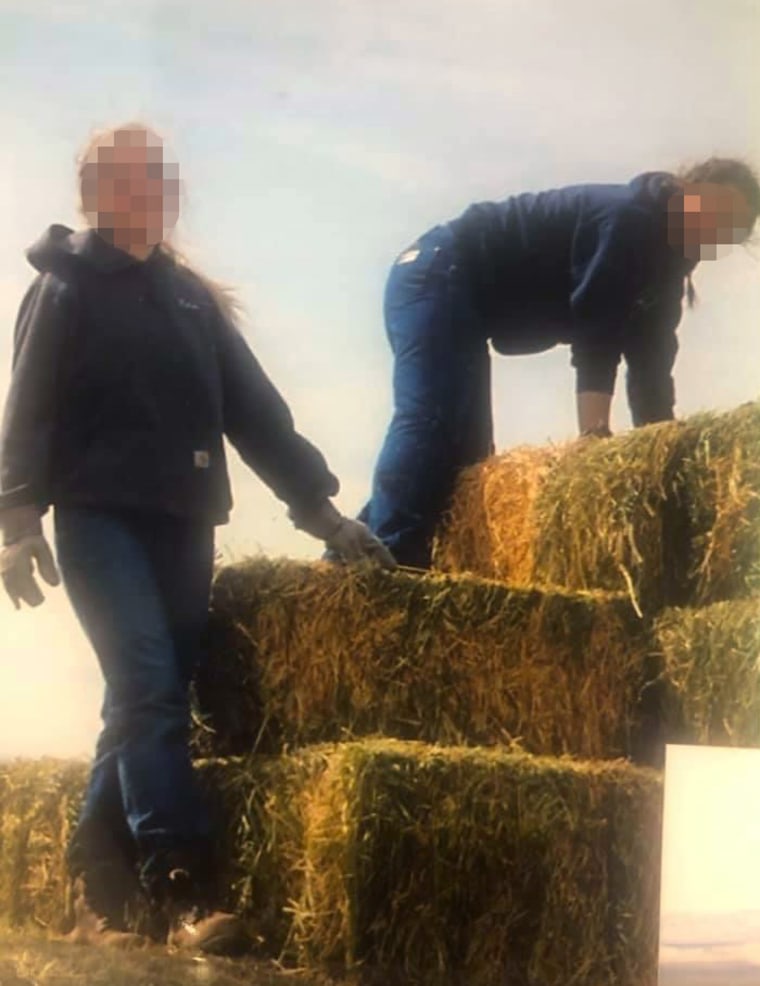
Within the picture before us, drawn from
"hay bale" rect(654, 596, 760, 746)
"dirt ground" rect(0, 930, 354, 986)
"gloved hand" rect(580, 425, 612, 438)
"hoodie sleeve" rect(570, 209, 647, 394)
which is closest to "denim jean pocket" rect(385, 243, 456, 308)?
"hoodie sleeve" rect(570, 209, 647, 394)

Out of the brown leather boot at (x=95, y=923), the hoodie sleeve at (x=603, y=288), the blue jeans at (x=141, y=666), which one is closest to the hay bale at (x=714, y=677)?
the hoodie sleeve at (x=603, y=288)

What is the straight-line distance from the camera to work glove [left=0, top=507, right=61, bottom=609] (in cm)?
174

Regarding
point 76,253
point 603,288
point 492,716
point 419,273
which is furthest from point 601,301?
point 76,253

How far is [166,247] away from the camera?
1892mm

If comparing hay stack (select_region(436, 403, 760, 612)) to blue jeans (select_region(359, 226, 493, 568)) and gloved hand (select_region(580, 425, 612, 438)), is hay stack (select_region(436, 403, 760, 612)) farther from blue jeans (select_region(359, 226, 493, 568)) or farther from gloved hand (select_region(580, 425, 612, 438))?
blue jeans (select_region(359, 226, 493, 568))

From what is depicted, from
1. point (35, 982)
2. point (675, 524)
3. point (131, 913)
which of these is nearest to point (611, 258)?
point (675, 524)

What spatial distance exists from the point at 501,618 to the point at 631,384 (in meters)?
0.40

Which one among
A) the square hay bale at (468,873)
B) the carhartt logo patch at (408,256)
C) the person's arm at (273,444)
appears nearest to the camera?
the square hay bale at (468,873)

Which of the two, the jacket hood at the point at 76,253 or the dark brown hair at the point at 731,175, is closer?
the jacket hood at the point at 76,253

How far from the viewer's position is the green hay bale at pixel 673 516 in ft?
5.93

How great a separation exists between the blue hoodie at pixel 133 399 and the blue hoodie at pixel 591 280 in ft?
1.10

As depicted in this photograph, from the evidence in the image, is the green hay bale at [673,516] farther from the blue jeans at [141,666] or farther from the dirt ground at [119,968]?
the dirt ground at [119,968]

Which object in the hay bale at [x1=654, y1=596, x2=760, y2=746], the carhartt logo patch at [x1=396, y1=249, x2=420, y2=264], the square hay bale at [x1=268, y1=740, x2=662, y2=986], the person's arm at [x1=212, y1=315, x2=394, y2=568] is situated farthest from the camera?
the carhartt logo patch at [x1=396, y1=249, x2=420, y2=264]

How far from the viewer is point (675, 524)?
184 centimetres
